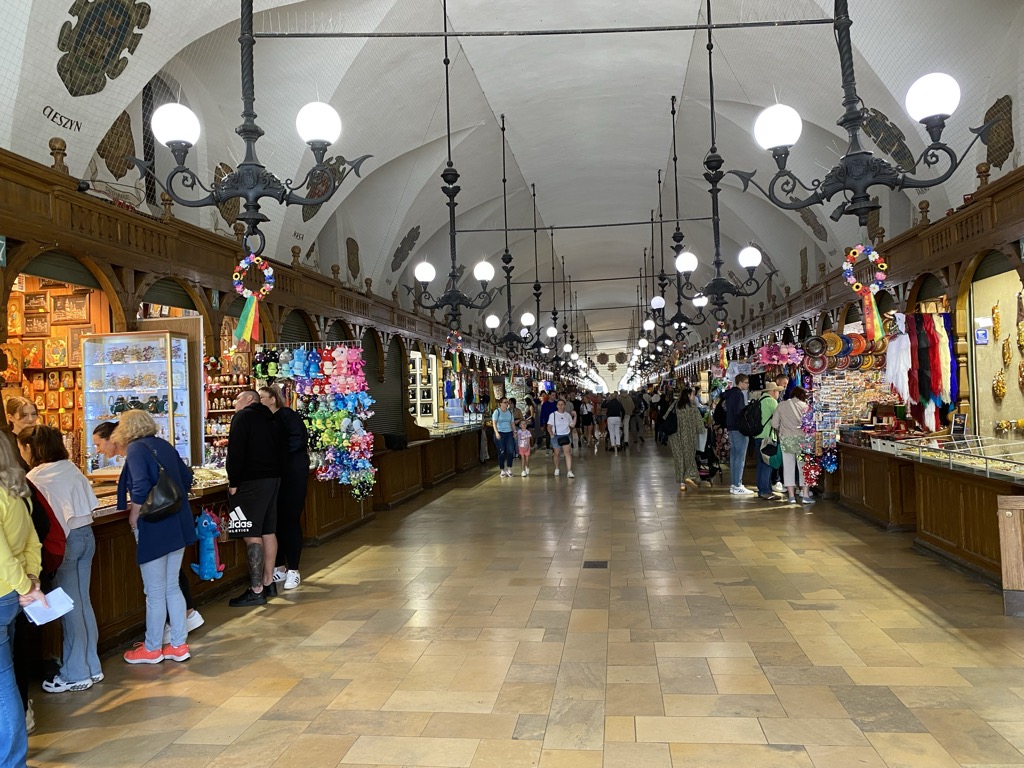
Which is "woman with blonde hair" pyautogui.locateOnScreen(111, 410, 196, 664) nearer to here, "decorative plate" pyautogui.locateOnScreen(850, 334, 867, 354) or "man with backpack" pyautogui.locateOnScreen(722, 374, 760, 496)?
"decorative plate" pyautogui.locateOnScreen(850, 334, 867, 354)

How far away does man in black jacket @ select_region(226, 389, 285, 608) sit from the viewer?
5.30 meters

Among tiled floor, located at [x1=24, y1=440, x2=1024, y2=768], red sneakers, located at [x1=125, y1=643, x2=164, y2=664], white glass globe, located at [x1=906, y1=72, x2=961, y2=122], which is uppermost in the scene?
white glass globe, located at [x1=906, y1=72, x2=961, y2=122]

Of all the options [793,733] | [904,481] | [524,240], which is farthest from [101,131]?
[524,240]

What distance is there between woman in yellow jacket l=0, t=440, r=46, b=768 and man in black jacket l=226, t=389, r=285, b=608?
2360mm

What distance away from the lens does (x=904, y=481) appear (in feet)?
23.9

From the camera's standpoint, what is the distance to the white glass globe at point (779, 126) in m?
4.70

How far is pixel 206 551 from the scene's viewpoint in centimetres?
507

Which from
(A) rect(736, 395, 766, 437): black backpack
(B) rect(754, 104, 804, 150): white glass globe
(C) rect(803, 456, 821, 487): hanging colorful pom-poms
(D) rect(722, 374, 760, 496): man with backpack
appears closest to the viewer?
(B) rect(754, 104, 804, 150): white glass globe

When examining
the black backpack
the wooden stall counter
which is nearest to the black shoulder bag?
the wooden stall counter

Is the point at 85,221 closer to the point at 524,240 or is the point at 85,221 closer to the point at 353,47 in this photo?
the point at 353,47

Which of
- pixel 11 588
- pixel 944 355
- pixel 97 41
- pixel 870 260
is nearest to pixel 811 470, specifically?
pixel 944 355

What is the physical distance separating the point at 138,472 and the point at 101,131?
3977 millimetres

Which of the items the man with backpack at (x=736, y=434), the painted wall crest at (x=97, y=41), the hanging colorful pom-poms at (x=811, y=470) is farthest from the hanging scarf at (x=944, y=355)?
the painted wall crest at (x=97, y=41)

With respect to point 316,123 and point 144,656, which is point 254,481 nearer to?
point 144,656
